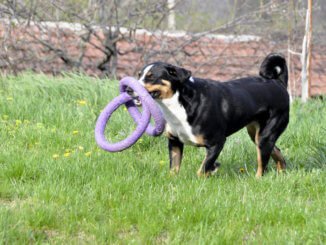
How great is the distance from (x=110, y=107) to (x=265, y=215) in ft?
7.00

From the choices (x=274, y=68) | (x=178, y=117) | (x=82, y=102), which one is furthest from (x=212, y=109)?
(x=82, y=102)

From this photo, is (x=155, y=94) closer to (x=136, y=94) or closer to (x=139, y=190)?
(x=136, y=94)

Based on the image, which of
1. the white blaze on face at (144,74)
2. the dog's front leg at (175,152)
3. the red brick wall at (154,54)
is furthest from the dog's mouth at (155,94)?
the red brick wall at (154,54)

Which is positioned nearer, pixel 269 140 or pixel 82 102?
pixel 269 140

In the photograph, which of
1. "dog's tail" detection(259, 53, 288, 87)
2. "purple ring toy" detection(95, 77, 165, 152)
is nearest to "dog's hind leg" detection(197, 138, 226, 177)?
"purple ring toy" detection(95, 77, 165, 152)

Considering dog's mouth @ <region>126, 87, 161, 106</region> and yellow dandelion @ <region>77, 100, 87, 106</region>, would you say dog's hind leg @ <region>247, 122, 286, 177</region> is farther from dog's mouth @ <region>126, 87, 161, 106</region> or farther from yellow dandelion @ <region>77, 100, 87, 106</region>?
yellow dandelion @ <region>77, 100, 87, 106</region>

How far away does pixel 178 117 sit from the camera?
5688 mm

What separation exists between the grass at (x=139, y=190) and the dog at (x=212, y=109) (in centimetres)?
27

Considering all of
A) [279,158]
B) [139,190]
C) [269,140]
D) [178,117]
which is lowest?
[279,158]

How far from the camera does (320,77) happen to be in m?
12.6

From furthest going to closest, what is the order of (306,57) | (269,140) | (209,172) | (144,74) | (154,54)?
1. (154,54)
2. (306,57)
3. (269,140)
4. (209,172)
5. (144,74)

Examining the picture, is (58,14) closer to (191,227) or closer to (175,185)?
(175,185)

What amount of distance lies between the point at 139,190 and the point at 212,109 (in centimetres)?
112

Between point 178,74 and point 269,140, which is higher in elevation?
point 178,74
